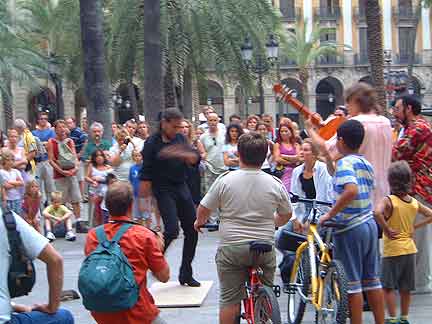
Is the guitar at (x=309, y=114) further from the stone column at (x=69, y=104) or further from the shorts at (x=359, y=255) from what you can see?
the stone column at (x=69, y=104)

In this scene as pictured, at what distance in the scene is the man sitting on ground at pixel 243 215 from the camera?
6715mm

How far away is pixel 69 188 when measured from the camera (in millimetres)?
15422

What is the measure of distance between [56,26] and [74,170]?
9.93m

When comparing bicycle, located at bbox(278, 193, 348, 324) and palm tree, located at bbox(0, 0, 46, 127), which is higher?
palm tree, located at bbox(0, 0, 46, 127)

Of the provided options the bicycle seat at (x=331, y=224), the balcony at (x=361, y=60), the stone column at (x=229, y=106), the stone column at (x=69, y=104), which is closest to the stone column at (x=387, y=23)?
the balcony at (x=361, y=60)

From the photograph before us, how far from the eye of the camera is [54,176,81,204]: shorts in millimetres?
15406

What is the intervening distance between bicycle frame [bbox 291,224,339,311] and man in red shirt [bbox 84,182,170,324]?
1.49 m

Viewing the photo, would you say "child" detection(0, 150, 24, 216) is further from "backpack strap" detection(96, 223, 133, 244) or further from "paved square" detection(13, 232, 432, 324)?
"backpack strap" detection(96, 223, 133, 244)

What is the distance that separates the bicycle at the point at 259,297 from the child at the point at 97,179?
25.0ft

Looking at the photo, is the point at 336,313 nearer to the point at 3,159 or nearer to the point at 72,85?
the point at 3,159

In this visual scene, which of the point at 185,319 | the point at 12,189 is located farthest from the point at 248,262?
the point at 12,189

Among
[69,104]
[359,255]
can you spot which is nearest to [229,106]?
[69,104]

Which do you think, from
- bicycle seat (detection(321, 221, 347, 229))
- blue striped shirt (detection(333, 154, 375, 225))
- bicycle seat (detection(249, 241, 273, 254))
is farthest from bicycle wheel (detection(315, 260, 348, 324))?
bicycle seat (detection(249, 241, 273, 254))

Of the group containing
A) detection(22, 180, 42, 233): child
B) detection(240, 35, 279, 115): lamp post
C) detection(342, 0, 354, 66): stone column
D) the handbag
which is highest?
detection(342, 0, 354, 66): stone column
